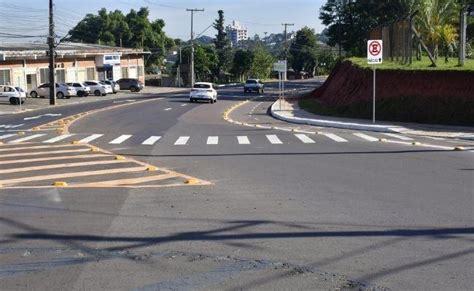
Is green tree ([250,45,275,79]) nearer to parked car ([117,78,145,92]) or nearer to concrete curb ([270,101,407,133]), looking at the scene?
parked car ([117,78,145,92])

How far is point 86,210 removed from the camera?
10.6 m

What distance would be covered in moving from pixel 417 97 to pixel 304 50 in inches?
4526

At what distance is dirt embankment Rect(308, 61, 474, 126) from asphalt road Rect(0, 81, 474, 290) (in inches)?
482

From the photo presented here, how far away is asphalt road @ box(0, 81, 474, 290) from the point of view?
6898mm

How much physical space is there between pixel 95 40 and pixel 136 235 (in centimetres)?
12129

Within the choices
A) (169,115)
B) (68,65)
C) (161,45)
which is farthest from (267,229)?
(161,45)

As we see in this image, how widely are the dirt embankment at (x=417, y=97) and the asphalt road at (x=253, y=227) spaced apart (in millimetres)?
12246

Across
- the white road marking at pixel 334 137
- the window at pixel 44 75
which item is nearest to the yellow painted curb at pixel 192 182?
the white road marking at pixel 334 137

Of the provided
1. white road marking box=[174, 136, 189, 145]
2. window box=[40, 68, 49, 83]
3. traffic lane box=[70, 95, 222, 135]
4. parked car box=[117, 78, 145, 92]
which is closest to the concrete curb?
traffic lane box=[70, 95, 222, 135]

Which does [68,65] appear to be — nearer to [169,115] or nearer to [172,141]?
[169,115]

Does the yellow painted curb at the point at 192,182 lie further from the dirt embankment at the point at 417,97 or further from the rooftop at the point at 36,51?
the rooftop at the point at 36,51

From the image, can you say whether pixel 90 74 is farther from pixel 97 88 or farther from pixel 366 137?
pixel 366 137

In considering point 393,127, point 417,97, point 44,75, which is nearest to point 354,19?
point 44,75

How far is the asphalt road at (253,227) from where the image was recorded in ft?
22.6
